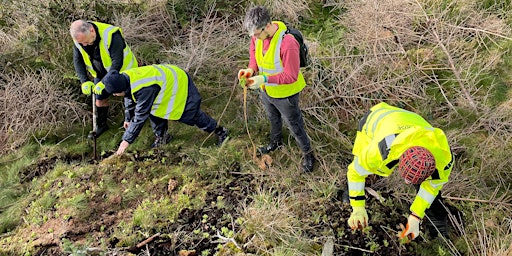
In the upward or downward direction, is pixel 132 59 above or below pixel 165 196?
above

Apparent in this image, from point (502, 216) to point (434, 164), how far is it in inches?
59.3

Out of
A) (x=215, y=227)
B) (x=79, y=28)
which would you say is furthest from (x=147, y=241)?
(x=79, y=28)

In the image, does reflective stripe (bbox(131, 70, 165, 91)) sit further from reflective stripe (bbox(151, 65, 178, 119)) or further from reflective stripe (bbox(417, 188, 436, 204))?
reflective stripe (bbox(417, 188, 436, 204))

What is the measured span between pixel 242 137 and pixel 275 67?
1363mm

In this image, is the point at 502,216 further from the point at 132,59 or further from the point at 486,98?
the point at 132,59

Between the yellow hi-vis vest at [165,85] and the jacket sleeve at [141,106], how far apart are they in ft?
0.13

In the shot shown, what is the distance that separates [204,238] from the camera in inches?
118

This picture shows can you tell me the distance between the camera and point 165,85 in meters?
3.50

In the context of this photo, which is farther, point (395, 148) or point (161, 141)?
point (161, 141)

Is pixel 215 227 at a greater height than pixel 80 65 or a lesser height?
lesser

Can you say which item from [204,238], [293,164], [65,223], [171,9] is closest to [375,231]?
[293,164]

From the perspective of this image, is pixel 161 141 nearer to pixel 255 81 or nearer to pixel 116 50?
pixel 116 50

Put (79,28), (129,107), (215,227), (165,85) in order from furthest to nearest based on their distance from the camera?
(129,107), (165,85), (79,28), (215,227)

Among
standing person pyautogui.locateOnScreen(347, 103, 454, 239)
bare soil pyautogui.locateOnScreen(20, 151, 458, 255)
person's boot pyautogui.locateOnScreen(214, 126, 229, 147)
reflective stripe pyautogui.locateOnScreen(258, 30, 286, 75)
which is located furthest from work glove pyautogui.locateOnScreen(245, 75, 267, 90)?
person's boot pyautogui.locateOnScreen(214, 126, 229, 147)
